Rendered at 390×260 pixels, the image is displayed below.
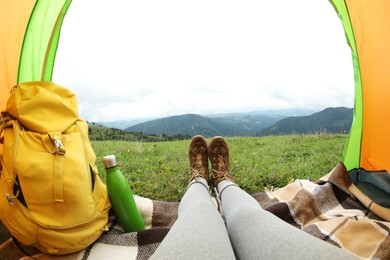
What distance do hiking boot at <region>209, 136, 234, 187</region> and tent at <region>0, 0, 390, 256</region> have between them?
972 mm

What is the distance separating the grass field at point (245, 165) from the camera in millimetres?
2443

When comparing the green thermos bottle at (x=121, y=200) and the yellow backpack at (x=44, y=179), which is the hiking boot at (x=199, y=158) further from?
the yellow backpack at (x=44, y=179)

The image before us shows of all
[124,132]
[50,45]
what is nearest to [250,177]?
[50,45]

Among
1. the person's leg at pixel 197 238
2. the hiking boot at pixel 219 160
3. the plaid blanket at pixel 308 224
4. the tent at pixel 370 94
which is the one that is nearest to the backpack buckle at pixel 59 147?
the plaid blanket at pixel 308 224

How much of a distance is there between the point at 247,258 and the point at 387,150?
1.56 meters

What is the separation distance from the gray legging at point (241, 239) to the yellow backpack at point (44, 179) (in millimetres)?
604

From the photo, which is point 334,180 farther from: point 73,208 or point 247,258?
point 73,208

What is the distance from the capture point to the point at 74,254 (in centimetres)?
139

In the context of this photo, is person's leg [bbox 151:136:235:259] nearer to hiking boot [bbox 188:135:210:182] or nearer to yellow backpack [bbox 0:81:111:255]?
yellow backpack [bbox 0:81:111:255]

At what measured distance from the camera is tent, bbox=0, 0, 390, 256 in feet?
5.87

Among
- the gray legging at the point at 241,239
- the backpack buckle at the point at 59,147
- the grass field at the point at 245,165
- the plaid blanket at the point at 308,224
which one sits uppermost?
the backpack buckle at the point at 59,147

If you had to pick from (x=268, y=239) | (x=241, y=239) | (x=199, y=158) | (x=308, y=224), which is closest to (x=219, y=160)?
(x=199, y=158)

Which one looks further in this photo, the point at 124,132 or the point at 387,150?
the point at 124,132

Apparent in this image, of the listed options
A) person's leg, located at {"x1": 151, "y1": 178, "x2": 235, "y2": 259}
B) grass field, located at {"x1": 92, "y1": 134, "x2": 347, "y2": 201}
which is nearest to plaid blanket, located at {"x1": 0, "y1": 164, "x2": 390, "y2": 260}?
grass field, located at {"x1": 92, "y1": 134, "x2": 347, "y2": 201}
